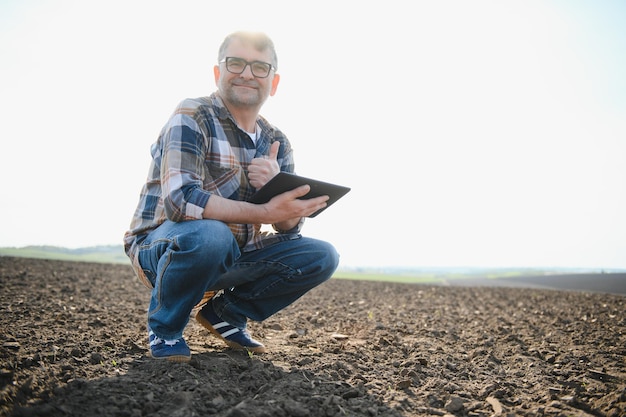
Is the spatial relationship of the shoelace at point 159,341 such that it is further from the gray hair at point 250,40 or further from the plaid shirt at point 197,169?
the gray hair at point 250,40

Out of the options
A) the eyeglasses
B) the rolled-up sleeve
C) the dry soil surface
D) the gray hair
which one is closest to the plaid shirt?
the rolled-up sleeve

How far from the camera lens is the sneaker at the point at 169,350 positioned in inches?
107

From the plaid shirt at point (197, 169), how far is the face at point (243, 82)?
0.10 m

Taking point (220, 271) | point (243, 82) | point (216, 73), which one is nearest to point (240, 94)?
point (243, 82)

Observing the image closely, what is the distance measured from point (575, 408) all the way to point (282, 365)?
1756mm

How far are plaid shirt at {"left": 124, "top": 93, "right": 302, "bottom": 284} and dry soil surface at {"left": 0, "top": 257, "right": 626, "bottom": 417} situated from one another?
82cm

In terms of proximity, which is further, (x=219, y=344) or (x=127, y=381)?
(x=219, y=344)

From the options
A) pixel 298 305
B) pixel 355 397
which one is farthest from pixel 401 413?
pixel 298 305

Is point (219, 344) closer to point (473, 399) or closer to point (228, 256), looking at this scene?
point (228, 256)

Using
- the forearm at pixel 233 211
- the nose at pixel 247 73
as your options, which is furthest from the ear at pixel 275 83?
the forearm at pixel 233 211

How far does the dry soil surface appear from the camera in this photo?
219 centimetres

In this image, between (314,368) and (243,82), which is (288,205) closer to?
(243,82)

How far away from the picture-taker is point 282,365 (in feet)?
9.75

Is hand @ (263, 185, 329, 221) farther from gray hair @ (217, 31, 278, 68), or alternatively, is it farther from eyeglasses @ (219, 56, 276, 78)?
gray hair @ (217, 31, 278, 68)
